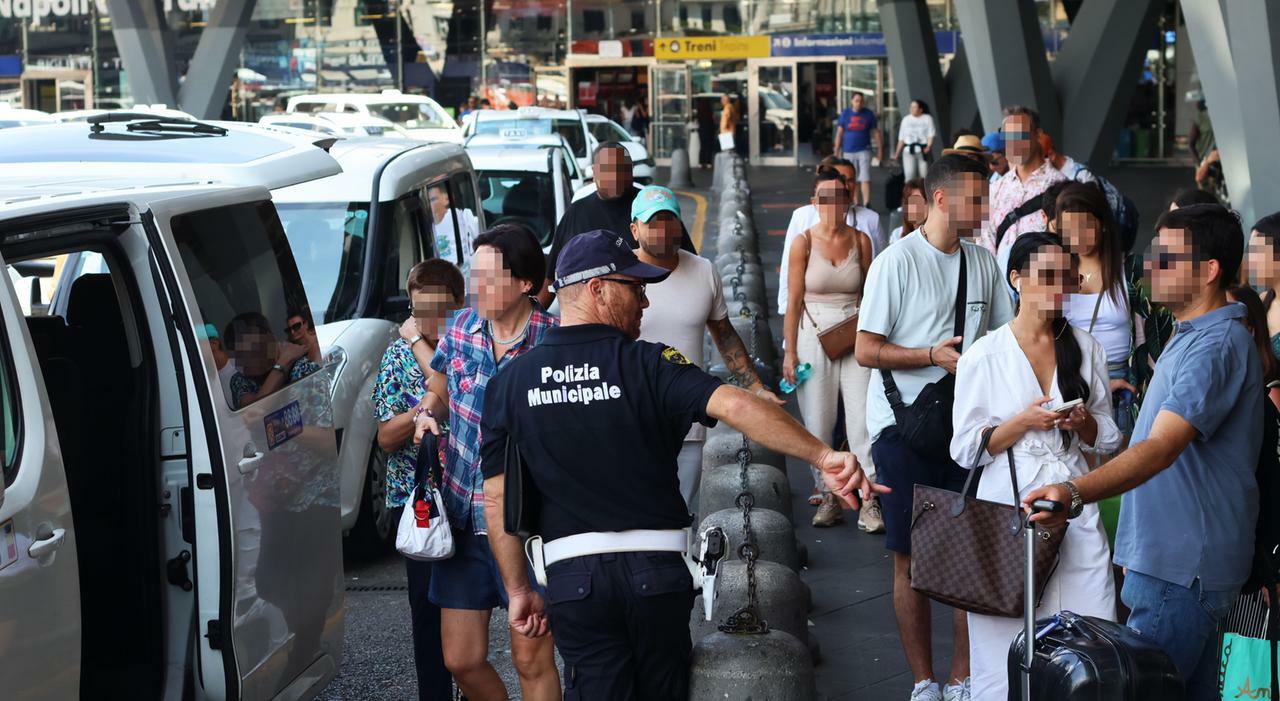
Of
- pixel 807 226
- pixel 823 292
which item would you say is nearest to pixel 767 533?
pixel 823 292

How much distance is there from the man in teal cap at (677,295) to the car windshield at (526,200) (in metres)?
8.25

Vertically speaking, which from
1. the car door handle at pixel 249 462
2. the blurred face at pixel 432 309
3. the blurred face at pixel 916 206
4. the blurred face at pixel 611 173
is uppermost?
the blurred face at pixel 611 173

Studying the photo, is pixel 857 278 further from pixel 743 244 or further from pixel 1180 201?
pixel 743 244

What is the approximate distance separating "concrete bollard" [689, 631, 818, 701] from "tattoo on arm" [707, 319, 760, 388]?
162cm

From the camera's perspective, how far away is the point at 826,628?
22.5 ft

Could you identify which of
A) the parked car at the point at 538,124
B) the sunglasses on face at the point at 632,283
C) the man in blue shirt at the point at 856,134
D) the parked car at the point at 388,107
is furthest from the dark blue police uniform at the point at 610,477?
the parked car at the point at 388,107

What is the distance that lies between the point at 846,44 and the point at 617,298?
38.4 metres

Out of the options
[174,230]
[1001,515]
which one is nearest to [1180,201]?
[1001,515]

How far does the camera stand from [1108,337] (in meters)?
6.21

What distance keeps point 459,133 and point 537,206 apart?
54.6 ft

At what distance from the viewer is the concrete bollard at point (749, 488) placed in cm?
715

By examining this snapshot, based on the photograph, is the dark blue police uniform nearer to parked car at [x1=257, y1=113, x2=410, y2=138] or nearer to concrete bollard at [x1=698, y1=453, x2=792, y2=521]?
concrete bollard at [x1=698, y1=453, x2=792, y2=521]

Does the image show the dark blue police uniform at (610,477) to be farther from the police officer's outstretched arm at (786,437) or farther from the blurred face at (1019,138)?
the blurred face at (1019,138)

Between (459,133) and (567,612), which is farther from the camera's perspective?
(459,133)
